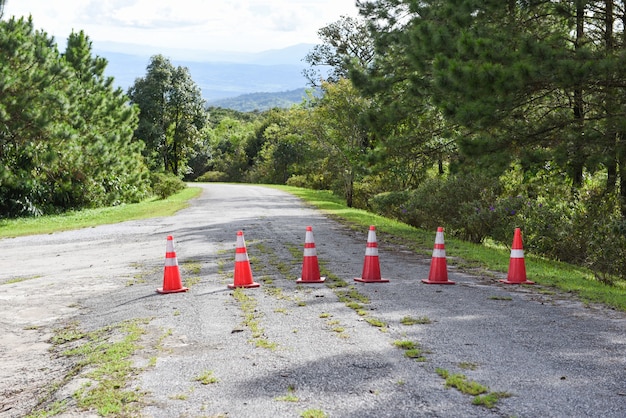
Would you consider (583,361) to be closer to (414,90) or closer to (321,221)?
(414,90)

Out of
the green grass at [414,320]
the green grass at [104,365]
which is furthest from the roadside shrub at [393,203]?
A: the green grass at [104,365]

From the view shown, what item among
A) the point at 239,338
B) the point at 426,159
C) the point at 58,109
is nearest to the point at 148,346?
the point at 239,338

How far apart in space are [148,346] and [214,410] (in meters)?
2.18

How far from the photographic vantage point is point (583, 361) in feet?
18.3

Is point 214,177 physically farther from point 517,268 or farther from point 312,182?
point 517,268

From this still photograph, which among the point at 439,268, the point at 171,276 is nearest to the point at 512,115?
the point at 439,268

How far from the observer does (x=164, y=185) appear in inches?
1642

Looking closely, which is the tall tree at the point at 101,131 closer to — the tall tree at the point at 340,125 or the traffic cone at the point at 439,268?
the tall tree at the point at 340,125

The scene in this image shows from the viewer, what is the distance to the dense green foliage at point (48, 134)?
25.9 metres

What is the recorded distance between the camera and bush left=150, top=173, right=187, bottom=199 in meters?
41.3

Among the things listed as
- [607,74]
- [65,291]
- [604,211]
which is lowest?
[65,291]

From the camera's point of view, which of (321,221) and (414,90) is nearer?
(414,90)

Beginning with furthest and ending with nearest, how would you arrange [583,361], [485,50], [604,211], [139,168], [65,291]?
1. [139,168]
2. [604,211]
3. [485,50]
4. [65,291]
5. [583,361]

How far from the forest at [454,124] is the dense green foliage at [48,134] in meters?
0.08
